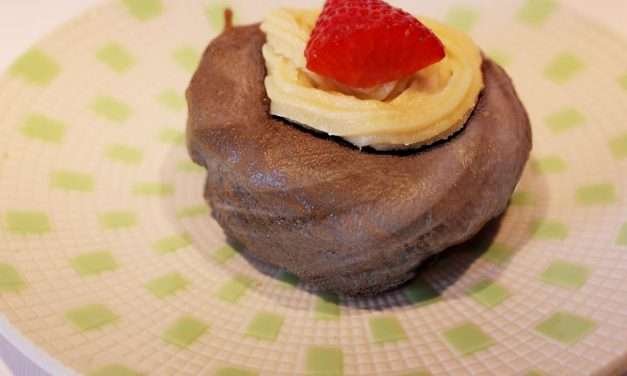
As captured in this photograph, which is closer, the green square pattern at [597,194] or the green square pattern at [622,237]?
the green square pattern at [622,237]

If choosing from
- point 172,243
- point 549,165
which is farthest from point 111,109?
point 549,165

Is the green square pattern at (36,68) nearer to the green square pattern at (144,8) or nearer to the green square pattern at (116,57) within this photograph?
the green square pattern at (116,57)

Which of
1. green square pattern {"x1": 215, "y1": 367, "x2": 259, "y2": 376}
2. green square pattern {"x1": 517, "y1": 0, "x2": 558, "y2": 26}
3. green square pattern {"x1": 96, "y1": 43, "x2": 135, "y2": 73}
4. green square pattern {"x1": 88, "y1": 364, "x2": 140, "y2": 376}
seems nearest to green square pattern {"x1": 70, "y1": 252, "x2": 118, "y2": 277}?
green square pattern {"x1": 88, "y1": 364, "x2": 140, "y2": 376}

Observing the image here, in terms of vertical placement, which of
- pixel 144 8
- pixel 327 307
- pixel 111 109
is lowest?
pixel 327 307

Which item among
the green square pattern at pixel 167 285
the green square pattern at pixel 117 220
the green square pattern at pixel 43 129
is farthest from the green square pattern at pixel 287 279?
the green square pattern at pixel 43 129

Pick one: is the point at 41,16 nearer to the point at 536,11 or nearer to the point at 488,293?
the point at 536,11

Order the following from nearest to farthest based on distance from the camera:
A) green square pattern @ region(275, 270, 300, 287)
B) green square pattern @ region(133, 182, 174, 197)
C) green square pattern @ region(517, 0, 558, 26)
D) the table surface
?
green square pattern @ region(275, 270, 300, 287)
green square pattern @ region(133, 182, 174, 197)
green square pattern @ region(517, 0, 558, 26)
the table surface

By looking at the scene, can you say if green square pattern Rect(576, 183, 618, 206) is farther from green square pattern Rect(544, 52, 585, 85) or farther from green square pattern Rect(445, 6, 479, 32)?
green square pattern Rect(445, 6, 479, 32)
